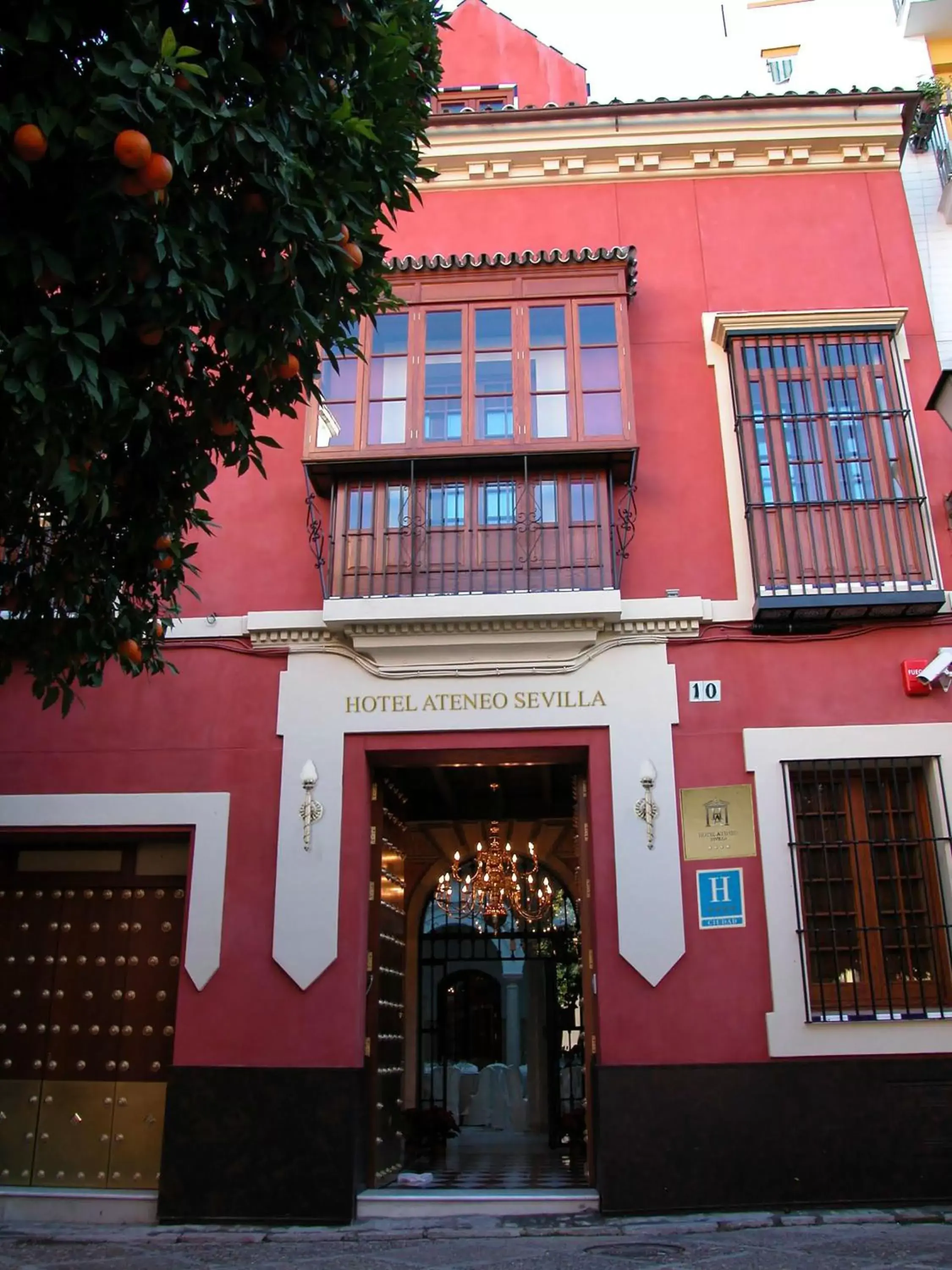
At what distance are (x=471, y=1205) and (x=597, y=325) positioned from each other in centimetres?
611

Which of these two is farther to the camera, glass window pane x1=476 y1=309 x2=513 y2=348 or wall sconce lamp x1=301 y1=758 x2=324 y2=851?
glass window pane x1=476 y1=309 x2=513 y2=348

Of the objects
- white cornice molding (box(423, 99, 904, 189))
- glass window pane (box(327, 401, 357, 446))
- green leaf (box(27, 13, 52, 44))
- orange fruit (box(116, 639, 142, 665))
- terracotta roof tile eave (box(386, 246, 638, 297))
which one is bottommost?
orange fruit (box(116, 639, 142, 665))

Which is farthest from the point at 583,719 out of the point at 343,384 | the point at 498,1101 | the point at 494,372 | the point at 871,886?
the point at 498,1101

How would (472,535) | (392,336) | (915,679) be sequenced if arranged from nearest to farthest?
1. (915,679)
2. (472,535)
3. (392,336)

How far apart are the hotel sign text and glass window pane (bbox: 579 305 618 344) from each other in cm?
266

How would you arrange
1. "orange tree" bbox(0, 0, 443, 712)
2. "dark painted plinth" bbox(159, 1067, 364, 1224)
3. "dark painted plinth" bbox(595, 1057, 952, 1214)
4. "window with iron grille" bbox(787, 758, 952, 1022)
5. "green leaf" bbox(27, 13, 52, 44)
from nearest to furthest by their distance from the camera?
1. "green leaf" bbox(27, 13, 52, 44)
2. "orange tree" bbox(0, 0, 443, 712)
3. "dark painted plinth" bbox(595, 1057, 952, 1214)
4. "dark painted plinth" bbox(159, 1067, 364, 1224)
5. "window with iron grille" bbox(787, 758, 952, 1022)

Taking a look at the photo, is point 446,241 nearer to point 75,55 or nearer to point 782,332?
point 782,332

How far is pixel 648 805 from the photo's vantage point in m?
7.36

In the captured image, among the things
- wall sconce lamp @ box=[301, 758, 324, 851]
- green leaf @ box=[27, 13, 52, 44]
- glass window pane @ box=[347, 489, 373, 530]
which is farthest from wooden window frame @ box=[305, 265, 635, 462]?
green leaf @ box=[27, 13, 52, 44]

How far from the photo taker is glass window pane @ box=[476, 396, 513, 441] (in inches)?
320

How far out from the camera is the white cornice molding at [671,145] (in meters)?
8.87

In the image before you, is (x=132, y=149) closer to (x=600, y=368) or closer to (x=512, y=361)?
(x=512, y=361)

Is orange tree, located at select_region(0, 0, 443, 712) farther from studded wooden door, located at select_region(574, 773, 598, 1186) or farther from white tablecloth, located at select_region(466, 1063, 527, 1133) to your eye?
white tablecloth, located at select_region(466, 1063, 527, 1133)

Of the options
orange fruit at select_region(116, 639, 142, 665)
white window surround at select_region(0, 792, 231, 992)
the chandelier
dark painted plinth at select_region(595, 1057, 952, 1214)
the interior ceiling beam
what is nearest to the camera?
orange fruit at select_region(116, 639, 142, 665)
